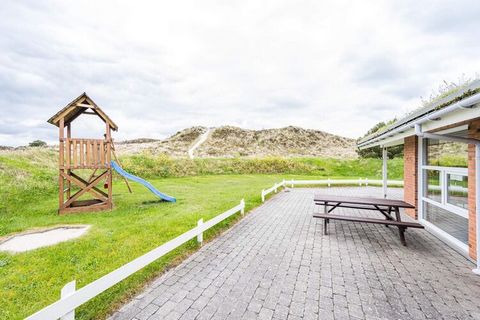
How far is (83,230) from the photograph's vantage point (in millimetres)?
6273

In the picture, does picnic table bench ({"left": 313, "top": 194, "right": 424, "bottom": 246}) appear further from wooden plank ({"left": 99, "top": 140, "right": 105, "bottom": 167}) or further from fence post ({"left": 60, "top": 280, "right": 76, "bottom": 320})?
wooden plank ({"left": 99, "top": 140, "right": 105, "bottom": 167})

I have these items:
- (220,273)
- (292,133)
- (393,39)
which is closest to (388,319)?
(220,273)

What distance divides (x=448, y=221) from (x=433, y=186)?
1.06m

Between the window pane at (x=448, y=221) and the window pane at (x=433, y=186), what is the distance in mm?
299

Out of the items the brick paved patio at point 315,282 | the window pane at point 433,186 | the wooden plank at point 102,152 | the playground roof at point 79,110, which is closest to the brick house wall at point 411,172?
the window pane at point 433,186

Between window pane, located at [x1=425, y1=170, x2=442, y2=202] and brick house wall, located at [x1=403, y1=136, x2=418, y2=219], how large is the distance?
0.45 m

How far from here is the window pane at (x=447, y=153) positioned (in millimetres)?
5023

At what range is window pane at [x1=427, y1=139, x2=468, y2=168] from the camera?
5023 mm

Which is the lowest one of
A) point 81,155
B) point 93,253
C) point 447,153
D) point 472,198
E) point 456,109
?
point 93,253

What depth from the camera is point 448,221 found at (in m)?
5.78

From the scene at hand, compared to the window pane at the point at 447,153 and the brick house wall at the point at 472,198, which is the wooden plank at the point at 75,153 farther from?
the window pane at the point at 447,153

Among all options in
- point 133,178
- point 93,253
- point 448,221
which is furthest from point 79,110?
point 448,221

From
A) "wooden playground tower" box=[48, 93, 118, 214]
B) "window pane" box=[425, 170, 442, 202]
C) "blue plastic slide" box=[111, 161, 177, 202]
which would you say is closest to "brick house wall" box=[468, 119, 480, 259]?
"window pane" box=[425, 170, 442, 202]

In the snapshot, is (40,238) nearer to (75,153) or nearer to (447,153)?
(75,153)
